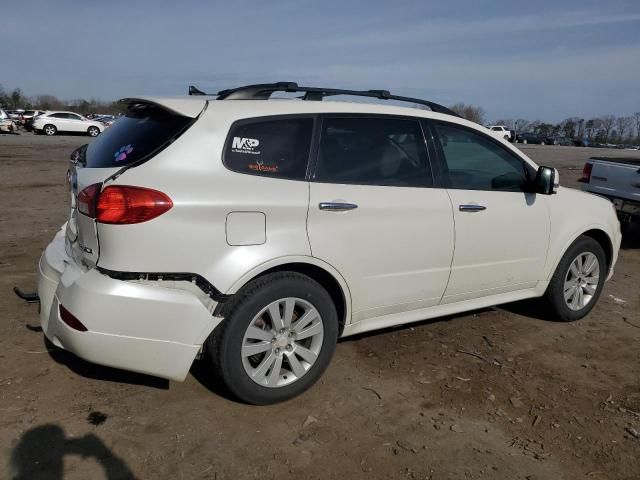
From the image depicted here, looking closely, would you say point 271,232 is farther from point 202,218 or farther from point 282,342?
point 282,342

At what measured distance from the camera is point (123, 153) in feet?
10.1

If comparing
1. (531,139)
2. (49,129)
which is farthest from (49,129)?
(531,139)

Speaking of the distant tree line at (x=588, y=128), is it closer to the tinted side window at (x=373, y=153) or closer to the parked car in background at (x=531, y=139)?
the parked car in background at (x=531, y=139)

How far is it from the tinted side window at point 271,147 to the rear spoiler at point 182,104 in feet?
0.75

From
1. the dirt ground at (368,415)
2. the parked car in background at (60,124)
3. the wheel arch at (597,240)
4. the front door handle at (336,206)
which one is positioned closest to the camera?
the dirt ground at (368,415)

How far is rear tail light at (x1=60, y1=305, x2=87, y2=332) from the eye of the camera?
2.86 m

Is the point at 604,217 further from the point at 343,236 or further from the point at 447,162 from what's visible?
the point at 343,236

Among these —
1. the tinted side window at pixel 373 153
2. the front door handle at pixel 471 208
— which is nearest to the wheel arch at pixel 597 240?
the front door handle at pixel 471 208

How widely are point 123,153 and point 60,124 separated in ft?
115

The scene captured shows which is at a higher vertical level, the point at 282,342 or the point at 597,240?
the point at 597,240

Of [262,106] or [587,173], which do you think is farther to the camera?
[587,173]

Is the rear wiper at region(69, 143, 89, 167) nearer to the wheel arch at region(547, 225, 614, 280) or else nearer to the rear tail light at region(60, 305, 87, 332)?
the rear tail light at region(60, 305, 87, 332)

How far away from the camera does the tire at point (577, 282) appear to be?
462cm

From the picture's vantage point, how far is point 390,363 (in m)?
3.88
